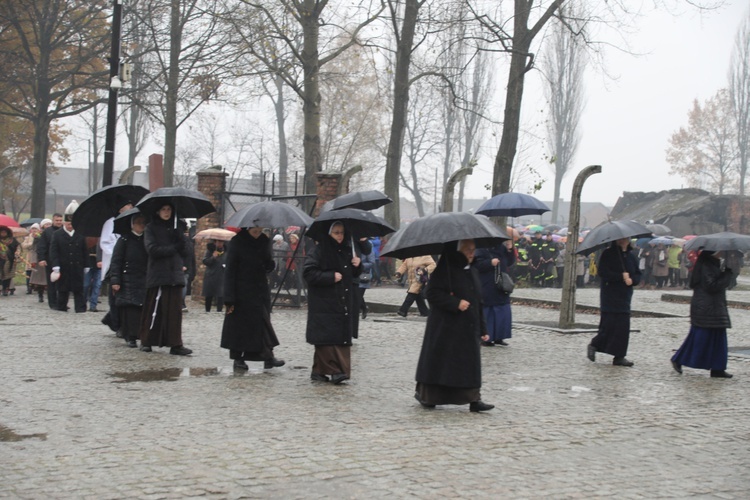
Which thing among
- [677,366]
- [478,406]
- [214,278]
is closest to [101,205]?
[214,278]

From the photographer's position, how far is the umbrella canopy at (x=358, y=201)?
1340 centimetres

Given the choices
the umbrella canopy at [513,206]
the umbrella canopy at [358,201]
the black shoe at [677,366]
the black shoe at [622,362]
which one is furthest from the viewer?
the umbrella canopy at [513,206]

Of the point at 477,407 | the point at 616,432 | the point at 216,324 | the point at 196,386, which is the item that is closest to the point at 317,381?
the point at 196,386

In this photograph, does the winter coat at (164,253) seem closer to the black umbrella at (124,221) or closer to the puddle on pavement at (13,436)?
the black umbrella at (124,221)

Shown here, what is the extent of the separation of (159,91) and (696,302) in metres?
23.0

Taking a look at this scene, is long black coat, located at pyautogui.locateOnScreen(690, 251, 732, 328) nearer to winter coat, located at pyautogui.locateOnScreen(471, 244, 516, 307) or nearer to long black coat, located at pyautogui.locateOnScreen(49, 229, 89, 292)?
winter coat, located at pyautogui.locateOnScreen(471, 244, 516, 307)

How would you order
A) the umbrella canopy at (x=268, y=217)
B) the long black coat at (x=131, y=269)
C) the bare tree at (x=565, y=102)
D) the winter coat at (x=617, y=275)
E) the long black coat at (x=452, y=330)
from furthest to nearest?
the bare tree at (x=565, y=102), the long black coat at (x=131, y=269), the winter coat at (x=617, y=275), the umbrella canopy at (x=268, y=217), the long black coat at (x=452, y=330)

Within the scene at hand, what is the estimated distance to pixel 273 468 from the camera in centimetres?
651

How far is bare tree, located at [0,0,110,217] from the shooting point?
1195 inches

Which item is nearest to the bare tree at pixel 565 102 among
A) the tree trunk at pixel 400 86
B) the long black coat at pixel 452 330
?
the tree trunk at pixel 400 86

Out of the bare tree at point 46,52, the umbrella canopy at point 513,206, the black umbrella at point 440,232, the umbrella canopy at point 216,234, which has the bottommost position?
the black umbrella at point 440,232

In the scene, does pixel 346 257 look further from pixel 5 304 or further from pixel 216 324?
pixel 5 304

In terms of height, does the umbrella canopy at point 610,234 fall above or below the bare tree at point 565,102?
below

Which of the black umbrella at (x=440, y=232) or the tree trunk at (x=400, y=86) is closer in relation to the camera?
the black umbrella at (x=440, y=232)
